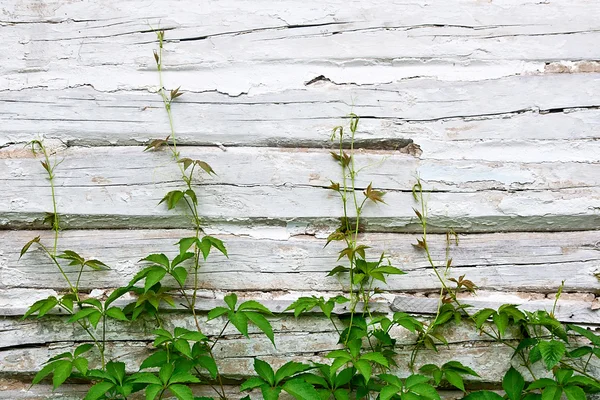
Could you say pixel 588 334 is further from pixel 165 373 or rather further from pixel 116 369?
pixel 116 369

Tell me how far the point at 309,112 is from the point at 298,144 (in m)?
0.11

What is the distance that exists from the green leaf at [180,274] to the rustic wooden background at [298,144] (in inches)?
4.8

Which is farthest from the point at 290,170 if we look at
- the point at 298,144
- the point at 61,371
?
the point at 61,371

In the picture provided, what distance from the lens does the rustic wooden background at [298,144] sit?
1781mm

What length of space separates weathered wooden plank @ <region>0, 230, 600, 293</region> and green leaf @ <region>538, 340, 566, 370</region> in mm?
255

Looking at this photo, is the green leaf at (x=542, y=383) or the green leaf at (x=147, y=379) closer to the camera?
the green leaf at (x=147, y=379)

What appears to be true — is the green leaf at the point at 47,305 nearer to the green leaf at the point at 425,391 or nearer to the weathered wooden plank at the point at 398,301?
the weathered wooden plank at the point at 398,301

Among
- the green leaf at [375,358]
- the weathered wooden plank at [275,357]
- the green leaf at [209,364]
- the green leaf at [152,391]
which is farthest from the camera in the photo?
the weathered wooden plank at [275,357]

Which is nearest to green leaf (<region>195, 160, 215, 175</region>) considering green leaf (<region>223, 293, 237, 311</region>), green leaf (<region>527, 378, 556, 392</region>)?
green leaf (<region>223, 293, 237, 311</region>)

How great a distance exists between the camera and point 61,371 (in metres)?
1.58

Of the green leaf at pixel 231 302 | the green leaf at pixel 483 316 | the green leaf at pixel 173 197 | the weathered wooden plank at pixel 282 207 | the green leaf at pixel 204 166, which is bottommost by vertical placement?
the green leaf at pixel 483 316

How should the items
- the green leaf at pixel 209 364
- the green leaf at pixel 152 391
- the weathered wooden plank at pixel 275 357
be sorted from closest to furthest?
the green leaf at pixel 152 391 → the green leaf at pixel 209 364 → the weathered wooden plank at pixel 275 357

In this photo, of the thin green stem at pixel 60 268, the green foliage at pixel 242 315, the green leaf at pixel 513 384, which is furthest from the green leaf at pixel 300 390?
the thin green stem at pixel 60 268

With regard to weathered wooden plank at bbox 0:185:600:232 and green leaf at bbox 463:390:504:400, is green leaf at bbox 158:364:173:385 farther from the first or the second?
green leaf at bbox 463:390:504:400
